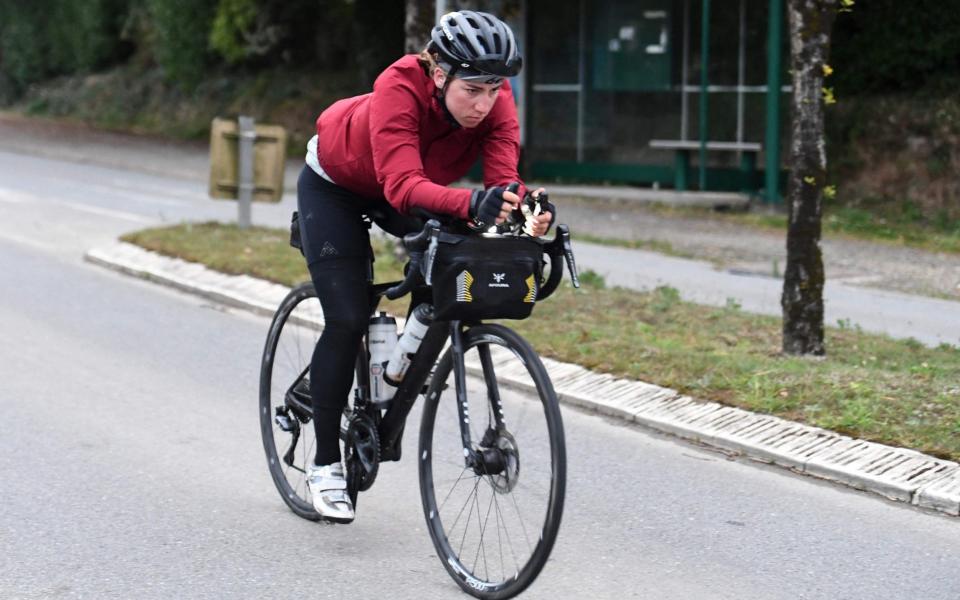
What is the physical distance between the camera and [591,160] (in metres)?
24.7

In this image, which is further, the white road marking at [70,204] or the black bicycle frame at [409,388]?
the white road marking at [70,204]

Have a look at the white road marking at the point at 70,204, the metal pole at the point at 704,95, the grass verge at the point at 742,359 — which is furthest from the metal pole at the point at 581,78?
the grass verge at the point at 742,359

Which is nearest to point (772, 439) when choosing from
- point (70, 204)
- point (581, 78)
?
point (70, 204)

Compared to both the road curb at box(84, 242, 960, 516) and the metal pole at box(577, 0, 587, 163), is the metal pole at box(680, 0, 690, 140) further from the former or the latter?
the road curb at box(84, 242, 960, 516)

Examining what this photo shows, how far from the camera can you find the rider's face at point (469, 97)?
15.5 feet

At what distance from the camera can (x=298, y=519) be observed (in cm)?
576

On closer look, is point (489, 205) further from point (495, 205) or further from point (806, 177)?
point (806, 177)

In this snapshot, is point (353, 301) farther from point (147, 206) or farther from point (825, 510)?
point (147, 206)

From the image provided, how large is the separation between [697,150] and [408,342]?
18.4 m

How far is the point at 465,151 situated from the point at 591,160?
64.9 ft

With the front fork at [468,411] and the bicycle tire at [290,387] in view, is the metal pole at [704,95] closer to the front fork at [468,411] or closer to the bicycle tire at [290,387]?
the bicycle tire at [290,387]

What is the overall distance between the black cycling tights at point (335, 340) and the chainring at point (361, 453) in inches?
2.3

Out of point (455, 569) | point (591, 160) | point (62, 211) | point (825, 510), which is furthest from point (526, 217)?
point (591, 160)

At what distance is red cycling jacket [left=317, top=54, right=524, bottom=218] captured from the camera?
468 centimetres
